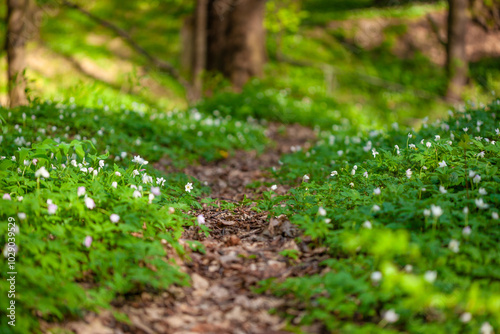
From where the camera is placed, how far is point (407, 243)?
2691 millimetres

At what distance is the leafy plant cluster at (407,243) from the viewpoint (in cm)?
229

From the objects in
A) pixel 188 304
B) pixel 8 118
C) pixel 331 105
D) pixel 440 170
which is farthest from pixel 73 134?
pixel 331 105

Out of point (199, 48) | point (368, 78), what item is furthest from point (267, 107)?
→ point (368, 78)

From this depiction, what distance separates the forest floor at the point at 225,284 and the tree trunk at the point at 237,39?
7230mm

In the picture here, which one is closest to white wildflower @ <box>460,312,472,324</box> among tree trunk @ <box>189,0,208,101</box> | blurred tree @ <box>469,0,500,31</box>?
tree trunk @ <box>189,0,208,101</box>

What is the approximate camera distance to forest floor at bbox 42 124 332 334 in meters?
2.57

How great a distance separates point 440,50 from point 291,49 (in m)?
6.57

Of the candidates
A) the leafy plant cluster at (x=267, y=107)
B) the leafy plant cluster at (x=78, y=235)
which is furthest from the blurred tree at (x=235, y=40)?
the leafy plant cluster at (x=78, y=235)

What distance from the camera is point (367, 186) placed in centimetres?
390

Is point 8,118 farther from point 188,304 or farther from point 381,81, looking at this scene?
point 381,81

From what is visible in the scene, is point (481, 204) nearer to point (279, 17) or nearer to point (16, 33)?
point (16, 33)

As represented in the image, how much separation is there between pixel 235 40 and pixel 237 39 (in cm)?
6

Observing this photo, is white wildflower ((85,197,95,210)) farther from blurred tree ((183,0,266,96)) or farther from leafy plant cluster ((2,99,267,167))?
blurred tree ((183,0,266,96))

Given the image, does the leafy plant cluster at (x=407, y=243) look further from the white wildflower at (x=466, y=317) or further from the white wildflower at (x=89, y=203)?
the white wildflower at (x=89, y=203)
